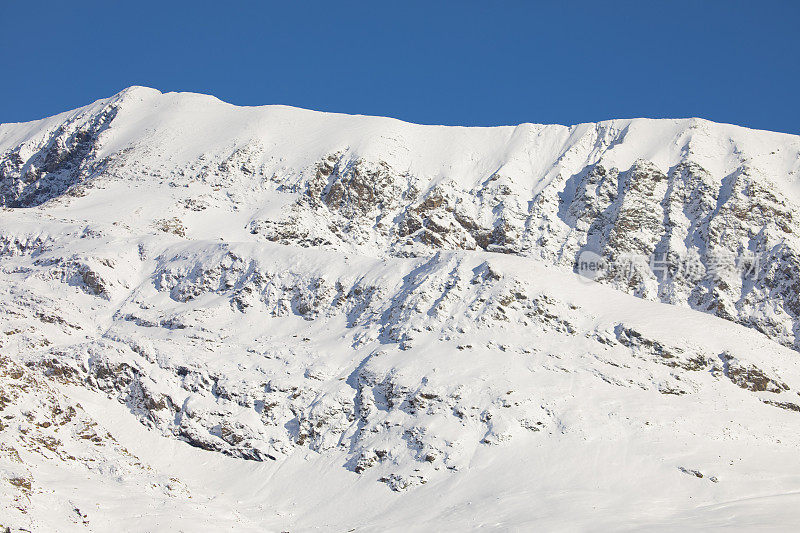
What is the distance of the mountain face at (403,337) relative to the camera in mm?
44375

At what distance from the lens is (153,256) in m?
71.5

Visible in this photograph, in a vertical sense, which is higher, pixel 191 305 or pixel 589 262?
pixel 589 262

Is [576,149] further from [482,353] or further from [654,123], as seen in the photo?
[482,353]

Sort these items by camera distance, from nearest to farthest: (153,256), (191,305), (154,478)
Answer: (154,478), (191,305), (153,256)

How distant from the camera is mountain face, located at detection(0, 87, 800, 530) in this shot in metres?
44.4

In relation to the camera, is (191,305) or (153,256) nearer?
(191,305)

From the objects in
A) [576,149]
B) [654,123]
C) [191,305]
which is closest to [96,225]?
[191,305]

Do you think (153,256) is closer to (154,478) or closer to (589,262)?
(154,478)

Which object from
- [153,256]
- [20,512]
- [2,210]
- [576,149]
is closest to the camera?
[20,512]

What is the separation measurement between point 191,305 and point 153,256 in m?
10.2

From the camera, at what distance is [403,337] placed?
191 ft

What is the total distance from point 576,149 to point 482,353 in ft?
185

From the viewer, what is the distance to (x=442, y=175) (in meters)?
96.3

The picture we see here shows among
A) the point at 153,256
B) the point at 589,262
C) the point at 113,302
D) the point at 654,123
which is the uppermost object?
the point at 654,123
